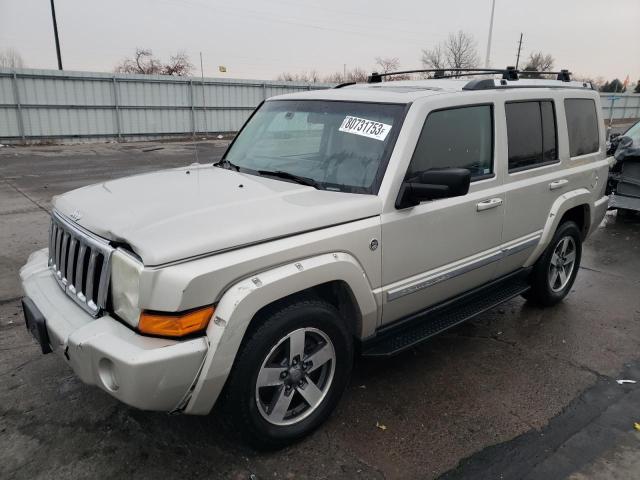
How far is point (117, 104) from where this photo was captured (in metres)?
20.1

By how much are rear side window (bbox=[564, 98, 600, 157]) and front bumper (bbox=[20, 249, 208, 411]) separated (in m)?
3.74

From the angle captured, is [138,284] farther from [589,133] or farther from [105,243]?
[589,133]

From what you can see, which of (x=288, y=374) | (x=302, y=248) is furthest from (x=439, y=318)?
(x=302, y=248)

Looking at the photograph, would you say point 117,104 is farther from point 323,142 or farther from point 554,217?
point 554,217

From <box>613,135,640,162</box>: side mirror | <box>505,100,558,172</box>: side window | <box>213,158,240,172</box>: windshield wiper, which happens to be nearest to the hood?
<box>213,158,240,172</box>: windshield wiper

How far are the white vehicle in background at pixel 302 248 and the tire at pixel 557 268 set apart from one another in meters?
0.24

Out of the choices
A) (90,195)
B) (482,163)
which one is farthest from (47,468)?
(482,163)

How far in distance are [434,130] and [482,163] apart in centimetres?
58

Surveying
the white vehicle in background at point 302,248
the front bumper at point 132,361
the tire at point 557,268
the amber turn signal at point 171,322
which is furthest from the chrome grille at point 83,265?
the tire at point 557,268

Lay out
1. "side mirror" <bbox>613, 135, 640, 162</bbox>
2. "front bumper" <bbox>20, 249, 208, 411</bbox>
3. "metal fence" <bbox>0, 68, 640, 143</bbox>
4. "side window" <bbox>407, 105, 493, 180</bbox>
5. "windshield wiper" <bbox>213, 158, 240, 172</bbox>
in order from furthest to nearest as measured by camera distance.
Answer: "metal fence" <bbox>0, 68, 640, 143</bbox>
"side mirror" <bbox>613, 135, 640, 162</bbox>
"windshield wiper" <bbox>213, 158, 240, 172</bbox>
"side window" <bbox>407, 105, 493, 180</bbox>
"front bumper" <bbox>20, 249, 208, 411</bbox>

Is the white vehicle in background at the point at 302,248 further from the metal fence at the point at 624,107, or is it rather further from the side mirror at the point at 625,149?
the metal fence at the point at 624,107

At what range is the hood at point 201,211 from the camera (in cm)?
234

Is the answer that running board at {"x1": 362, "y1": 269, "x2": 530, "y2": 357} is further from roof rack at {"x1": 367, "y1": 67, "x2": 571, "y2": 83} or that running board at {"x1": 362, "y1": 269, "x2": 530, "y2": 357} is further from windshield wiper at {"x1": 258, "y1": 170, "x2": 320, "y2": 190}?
roof rack at {"x1": 367, "y1": 67, "x2": 571, "y2": 83}

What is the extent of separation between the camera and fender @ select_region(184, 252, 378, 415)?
230 centimetres
